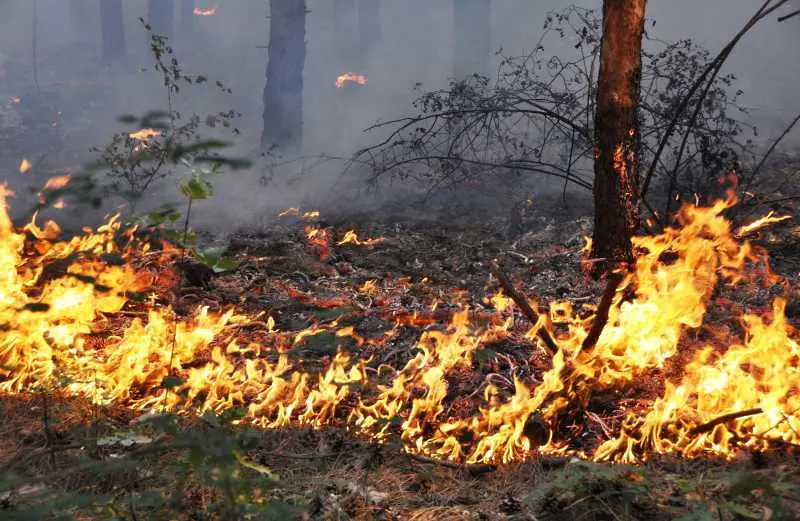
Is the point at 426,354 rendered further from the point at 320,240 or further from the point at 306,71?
the point at 306,71

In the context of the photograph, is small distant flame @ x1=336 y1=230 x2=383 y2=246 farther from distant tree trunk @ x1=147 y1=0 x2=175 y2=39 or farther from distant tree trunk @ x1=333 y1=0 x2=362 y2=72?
distant tree trunk @ x1=147 y1=0 x2=175 y2=39

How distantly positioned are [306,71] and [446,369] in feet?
85.1

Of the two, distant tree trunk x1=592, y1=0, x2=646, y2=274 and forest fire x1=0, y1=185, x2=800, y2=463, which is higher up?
distant tree trunk x1=592, y1=0, x2=646, y2=274

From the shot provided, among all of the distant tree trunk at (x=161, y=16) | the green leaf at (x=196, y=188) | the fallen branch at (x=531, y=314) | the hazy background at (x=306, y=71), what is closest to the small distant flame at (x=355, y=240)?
the hazy background at (x=306, y=71)

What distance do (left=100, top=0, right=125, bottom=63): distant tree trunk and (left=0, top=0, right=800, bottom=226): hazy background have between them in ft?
2.46

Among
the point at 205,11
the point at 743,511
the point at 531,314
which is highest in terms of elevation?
the point at 205,11

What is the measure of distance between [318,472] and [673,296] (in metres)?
2.53

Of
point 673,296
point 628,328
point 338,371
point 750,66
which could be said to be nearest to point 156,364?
point 338,371

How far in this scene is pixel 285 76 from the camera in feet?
51.3

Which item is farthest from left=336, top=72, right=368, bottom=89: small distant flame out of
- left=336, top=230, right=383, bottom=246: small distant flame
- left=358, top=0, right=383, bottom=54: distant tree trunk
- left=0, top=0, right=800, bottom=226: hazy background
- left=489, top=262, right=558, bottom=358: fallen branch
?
left=489, top=262, right=558, bottom=358: fallen branch

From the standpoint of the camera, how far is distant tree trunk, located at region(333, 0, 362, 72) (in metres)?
27.4

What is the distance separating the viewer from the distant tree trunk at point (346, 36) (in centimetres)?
2741

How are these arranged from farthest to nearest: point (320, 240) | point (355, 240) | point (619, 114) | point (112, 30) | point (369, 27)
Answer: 1. point (112, 30)
2. point (369, 27)
3. point (355, 240)
4. point (320, 240)
5. point (619, 114)

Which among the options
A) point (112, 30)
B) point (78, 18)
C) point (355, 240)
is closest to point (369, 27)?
point (112, 30)
